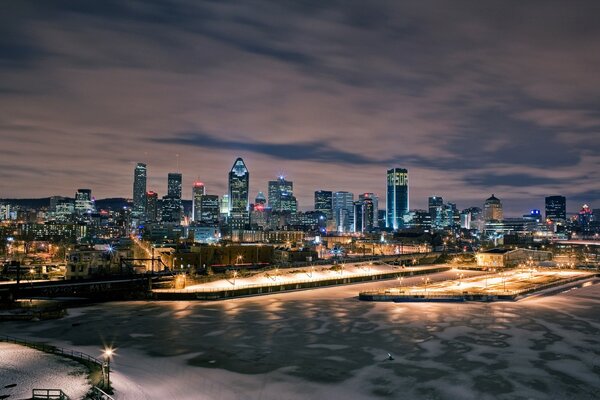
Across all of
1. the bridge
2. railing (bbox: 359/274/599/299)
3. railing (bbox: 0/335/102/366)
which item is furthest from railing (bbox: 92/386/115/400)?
railing (bbox: 359/274/599/299)

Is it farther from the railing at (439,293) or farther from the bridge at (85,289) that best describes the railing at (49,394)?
the railing at (439,293)

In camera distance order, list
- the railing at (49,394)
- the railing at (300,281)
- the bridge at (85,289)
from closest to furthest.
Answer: the railing at (49,394)
the bridge at (85,289)
the railing at (300,281)

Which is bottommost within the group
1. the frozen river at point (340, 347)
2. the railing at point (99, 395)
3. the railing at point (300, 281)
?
the frozen river at point (340, 347)

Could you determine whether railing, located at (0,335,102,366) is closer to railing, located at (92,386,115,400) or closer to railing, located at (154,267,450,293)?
railing, located at (92,386,115,400)

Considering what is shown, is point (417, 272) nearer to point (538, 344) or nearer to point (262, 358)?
point (538, 344)

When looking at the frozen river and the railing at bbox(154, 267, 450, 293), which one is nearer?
the frozen river

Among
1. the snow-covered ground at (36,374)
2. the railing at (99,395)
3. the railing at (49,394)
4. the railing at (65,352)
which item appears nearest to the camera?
the railing at (49,394)

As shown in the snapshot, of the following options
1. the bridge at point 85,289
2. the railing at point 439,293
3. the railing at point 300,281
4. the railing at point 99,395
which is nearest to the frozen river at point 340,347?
the railing at point 99,395

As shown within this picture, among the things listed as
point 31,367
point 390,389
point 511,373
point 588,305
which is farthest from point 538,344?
point 31,367
